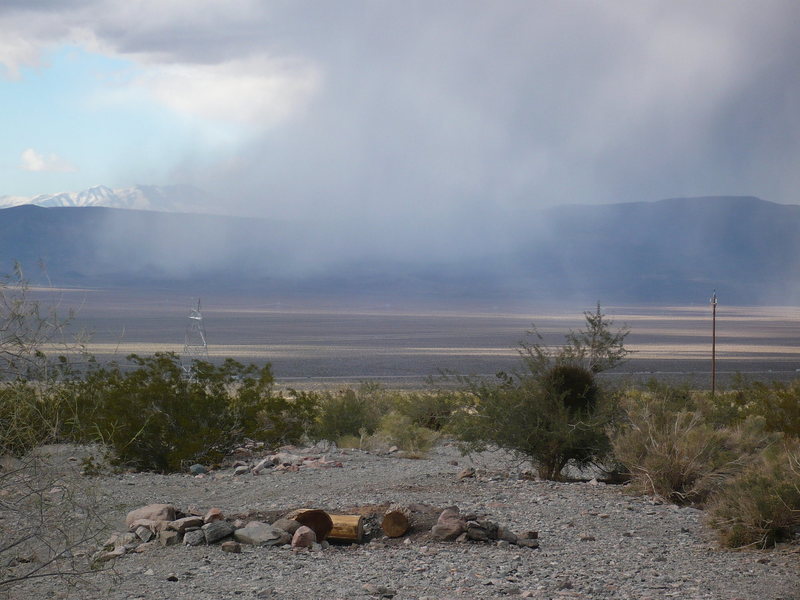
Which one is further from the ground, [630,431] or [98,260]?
[98,260]

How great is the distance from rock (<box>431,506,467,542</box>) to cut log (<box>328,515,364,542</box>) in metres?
0.79

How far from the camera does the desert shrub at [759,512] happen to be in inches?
408

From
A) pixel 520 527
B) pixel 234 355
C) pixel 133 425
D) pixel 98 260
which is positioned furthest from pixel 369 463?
pixel 98 260

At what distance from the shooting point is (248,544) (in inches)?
395

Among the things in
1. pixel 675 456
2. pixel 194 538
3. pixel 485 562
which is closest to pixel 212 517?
pixel 194 538

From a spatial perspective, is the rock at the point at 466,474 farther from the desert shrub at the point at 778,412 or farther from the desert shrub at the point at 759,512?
the desert shrub at the point at 778,412

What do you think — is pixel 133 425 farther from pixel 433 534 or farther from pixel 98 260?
pixel 98 260

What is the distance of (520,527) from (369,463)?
6.80 meters

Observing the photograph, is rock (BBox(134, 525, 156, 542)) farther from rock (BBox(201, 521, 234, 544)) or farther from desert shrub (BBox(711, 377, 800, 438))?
desert shrub (BBox(711, 377, 800, 438))

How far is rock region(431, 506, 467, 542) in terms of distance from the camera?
396 inches

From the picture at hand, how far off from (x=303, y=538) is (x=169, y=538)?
4.83 ft

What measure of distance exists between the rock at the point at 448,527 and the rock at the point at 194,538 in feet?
8.01

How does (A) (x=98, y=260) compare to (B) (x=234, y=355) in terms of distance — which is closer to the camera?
(B) (x=234, y=355)

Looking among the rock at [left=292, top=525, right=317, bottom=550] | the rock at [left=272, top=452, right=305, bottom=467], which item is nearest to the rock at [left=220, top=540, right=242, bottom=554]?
the rock at [left=292, top=525, right=317, bottom=550]
